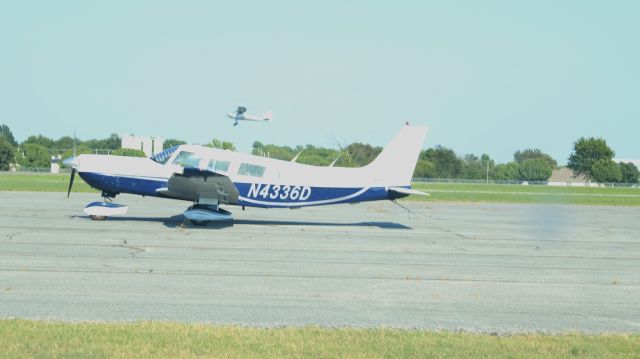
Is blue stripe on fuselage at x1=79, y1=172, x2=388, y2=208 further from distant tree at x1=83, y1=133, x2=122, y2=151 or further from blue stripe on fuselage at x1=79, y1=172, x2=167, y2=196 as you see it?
distant tree at x1=83, y1=133, x2=122, y2=151

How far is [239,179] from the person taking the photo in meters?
19.6

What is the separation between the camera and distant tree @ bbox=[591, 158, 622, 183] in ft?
362

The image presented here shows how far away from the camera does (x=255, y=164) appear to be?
19828mm

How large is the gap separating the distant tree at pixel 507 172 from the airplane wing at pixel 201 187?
116 metres

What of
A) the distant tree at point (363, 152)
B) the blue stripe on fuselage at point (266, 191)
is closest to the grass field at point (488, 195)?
the blue stripe on fuselage at point (266, 191)

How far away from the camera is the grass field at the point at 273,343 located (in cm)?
633

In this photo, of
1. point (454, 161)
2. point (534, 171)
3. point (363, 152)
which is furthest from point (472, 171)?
point (363, 152)

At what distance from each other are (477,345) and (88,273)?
652 centimetres

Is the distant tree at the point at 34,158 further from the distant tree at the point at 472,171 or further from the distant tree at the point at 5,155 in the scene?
the distant tree at the point at 472,171

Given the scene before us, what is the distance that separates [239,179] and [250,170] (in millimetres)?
413

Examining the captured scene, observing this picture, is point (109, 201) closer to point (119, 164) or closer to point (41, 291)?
point (119, 164)

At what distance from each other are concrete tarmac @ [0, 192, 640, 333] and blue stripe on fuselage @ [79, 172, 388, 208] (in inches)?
29.0

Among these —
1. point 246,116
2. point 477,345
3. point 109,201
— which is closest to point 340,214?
point 109,201

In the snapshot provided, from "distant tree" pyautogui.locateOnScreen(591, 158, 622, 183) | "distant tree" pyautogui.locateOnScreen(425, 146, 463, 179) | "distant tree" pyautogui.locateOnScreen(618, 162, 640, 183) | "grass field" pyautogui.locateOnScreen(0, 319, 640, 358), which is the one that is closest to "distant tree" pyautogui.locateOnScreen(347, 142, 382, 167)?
"distant tree" pyautogui.locateOnScreen(425, 146, 463, 179)
